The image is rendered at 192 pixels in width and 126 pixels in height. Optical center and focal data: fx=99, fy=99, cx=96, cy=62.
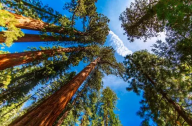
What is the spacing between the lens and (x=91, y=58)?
13719mm

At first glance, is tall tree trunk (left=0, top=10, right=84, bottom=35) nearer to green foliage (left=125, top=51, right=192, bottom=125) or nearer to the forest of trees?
the forest of trees

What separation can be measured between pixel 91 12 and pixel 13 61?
8504 millimetres

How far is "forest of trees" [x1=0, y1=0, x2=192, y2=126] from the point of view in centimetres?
402

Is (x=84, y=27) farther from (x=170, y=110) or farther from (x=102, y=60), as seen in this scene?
(x=170, y=110)

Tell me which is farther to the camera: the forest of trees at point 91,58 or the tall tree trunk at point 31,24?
the tall tree trunk at point 31,24

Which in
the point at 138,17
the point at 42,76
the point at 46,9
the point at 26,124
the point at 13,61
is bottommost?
the point at 26,124

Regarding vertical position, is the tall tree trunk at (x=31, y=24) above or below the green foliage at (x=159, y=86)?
below

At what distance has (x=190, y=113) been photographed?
17.8 feet

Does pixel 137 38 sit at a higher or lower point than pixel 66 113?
higher

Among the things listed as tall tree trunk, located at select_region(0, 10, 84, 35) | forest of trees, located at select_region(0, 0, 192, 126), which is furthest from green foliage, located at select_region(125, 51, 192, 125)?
tall tree trunk, located at select_region(0, 10, 84, 35)

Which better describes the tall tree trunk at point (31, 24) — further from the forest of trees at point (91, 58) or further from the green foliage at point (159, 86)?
the green foliage at point (159, 86)

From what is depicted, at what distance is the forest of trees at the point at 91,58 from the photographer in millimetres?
4023

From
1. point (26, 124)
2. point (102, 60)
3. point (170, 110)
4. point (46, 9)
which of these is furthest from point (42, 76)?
point (170, 110)

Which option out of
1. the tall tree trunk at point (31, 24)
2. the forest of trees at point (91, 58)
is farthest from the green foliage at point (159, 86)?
the tall tree trunk at point (31, 24)
